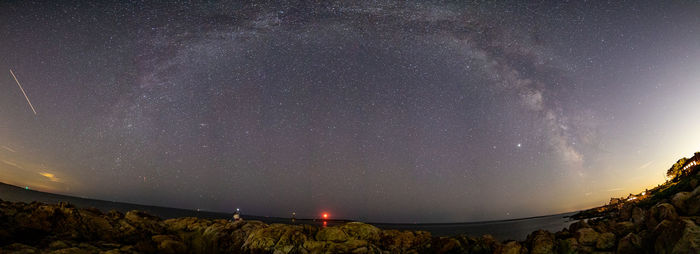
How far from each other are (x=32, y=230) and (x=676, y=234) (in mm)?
42506

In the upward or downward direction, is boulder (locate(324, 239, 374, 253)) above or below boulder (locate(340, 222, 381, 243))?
below

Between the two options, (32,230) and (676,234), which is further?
(32,230)

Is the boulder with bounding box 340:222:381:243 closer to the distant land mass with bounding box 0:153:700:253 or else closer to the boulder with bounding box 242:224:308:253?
the distant land mass with bounding box 0:153:700:253

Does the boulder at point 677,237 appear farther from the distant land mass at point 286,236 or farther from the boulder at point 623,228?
the boulder at point 623,228

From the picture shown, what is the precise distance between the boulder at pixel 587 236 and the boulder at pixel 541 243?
6.08ft

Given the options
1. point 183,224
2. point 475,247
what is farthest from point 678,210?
point 183,224

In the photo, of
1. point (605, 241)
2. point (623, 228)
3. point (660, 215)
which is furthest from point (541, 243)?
point (660, 215)

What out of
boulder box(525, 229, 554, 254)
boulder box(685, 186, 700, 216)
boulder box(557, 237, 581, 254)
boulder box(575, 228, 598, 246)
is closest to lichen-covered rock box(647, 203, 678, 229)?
boulder box(685, 186, 700, 216)

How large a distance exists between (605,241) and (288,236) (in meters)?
24.7

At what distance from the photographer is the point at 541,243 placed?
22.1 metres

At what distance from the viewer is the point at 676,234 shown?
16484 mm

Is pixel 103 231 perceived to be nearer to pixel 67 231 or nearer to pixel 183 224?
pixel 67 231

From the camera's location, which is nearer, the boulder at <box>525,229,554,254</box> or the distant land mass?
the distant land mass

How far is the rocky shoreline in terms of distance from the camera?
57.3 ft
